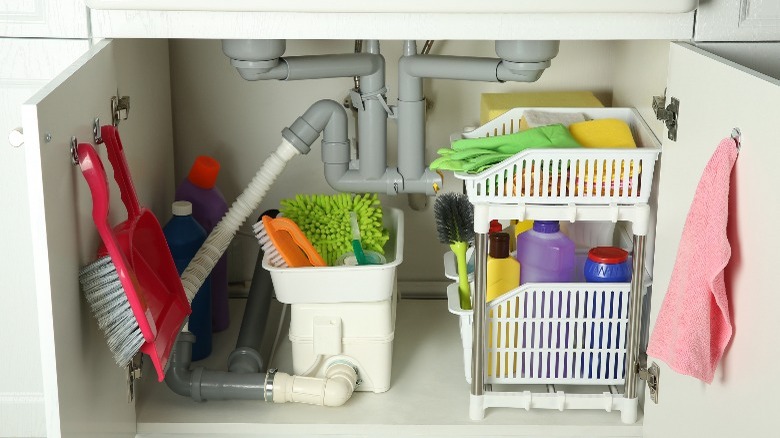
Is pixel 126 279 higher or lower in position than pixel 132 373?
higher

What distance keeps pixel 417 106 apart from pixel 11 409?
766 mm

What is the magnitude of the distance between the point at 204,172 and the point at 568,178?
2.04 feet

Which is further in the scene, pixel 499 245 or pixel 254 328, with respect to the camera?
pixel 254 328

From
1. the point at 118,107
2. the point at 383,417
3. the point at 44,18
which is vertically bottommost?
the point at 383,417

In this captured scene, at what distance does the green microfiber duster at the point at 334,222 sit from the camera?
5.13ft

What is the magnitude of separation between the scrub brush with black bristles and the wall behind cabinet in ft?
1.12

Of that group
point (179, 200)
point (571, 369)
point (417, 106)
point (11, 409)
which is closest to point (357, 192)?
point (417, 106)

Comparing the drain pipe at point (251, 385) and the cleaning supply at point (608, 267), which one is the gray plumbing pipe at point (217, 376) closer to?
the drain pipe at point (251, 385)

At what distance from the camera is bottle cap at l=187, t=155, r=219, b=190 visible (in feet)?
5.42

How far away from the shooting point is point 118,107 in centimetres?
131

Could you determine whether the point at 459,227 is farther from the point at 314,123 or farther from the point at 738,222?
the point at 738,222

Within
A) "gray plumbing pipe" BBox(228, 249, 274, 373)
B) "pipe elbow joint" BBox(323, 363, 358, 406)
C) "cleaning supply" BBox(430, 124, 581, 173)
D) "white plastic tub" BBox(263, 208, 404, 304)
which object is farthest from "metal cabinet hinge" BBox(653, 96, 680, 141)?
"gray plumbing pipe" BBox(228, 249, 274, 373)

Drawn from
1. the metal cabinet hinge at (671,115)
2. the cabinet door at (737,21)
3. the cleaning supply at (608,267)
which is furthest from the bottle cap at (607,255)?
the cabinet door at (737,21)

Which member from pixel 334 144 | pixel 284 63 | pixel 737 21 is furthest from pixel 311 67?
pixel 737 21
